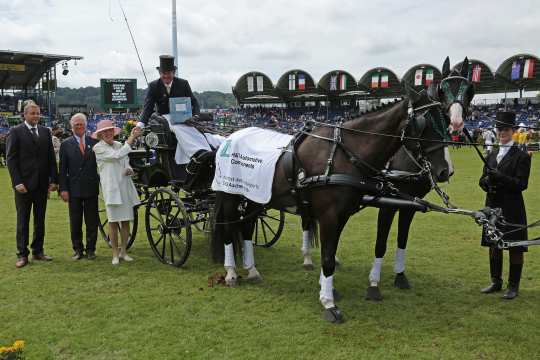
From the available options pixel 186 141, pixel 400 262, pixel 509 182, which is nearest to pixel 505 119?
pixel 509 182

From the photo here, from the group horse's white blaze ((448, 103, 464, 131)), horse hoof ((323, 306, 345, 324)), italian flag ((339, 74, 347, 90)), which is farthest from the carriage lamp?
italian flag ((339, 74, 347, 90))

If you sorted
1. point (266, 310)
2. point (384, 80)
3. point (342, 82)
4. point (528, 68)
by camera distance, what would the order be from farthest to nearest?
point (342, 82) < point (384, 80) < point (528, 68) < point (266, 310)

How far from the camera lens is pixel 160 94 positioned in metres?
6.70

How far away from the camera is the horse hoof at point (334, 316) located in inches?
184

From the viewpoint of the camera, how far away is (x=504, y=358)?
3.90 m

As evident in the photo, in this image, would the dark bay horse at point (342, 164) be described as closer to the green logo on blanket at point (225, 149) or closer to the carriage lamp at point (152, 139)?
the green logo on blanket at point (225, 149)

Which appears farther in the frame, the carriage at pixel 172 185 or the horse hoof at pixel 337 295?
the carriage at pixel 172 185

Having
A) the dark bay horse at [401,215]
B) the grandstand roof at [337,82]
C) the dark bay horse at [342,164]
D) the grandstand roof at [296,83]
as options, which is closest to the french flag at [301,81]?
the grandstand roof at [296,83]

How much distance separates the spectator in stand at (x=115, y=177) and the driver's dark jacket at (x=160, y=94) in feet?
1.40

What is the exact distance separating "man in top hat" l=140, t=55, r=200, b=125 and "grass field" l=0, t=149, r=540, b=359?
226 centimetres

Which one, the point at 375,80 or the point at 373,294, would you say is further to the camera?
the point at 375,80

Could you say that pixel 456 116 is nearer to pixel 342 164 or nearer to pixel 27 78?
pixel 342 164

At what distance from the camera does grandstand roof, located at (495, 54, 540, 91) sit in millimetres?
43750

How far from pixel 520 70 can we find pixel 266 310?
Result: 47.4 m
